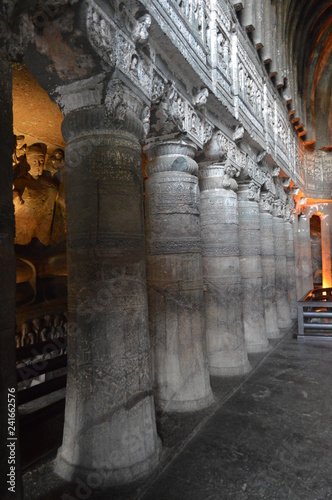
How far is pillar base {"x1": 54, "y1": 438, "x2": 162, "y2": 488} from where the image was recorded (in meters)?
2.62

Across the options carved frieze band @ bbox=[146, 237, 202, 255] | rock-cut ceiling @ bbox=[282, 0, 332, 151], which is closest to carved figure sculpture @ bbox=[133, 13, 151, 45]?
carved frieze band @ bbox=[146, 237, 202, 255]

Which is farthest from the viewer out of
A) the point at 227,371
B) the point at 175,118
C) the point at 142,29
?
the point at 227,371

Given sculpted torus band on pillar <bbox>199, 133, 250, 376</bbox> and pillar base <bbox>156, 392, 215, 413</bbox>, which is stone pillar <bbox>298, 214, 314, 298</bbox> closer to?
sculpted torus band on pillar <bbox>199, 133, 250, 376</bbox>

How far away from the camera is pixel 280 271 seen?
923cm

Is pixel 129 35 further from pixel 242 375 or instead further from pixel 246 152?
pixel 242 375

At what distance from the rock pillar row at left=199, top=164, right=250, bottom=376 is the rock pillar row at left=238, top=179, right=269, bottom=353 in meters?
1.17

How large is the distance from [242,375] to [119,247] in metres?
3.36

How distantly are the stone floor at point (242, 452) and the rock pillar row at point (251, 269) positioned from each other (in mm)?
1574

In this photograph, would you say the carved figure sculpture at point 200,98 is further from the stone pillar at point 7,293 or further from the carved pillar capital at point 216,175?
the stone pillar at point 7,293

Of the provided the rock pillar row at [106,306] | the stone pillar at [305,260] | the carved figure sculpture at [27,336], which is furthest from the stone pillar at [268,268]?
the stone pillar at [305,260]

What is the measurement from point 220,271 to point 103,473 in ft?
10.9

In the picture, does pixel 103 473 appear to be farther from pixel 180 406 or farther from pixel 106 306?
pixel 180 406

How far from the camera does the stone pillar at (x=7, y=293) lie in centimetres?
162

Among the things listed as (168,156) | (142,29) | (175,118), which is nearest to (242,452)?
(168,156)
